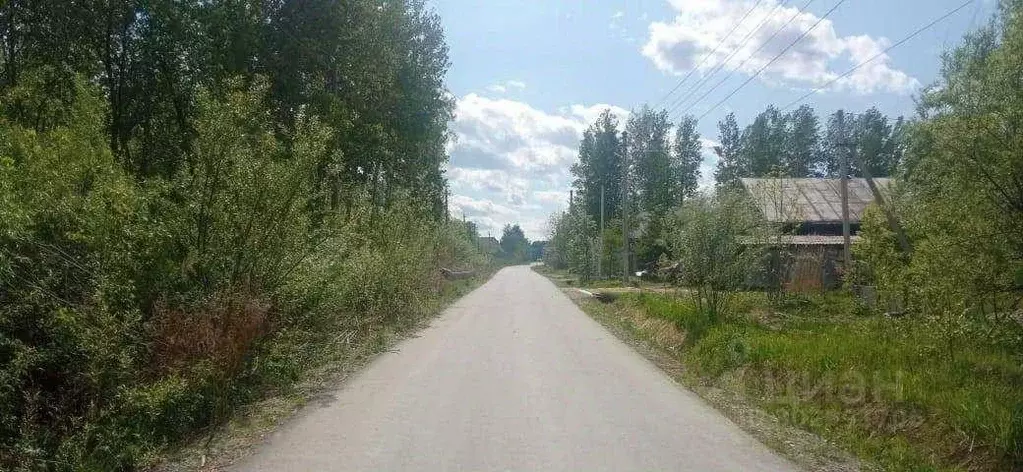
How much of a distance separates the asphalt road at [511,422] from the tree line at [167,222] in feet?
4.20

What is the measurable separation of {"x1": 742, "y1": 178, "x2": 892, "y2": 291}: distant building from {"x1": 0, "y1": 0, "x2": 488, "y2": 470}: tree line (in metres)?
11.1

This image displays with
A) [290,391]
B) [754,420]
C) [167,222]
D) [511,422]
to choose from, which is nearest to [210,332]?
[167,222]

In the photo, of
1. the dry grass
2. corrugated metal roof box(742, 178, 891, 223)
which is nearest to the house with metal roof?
corrugated metal roof box(742, 178, 891, 223)

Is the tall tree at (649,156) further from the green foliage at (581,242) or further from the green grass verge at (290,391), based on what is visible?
the green grass verge at (290,391)

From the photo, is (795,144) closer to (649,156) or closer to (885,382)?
(649,156)

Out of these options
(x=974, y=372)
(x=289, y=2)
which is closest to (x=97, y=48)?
(x=289, y=2)

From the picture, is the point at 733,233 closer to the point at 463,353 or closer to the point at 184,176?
the point at 463,353

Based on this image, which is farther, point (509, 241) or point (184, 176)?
point (509, 241)

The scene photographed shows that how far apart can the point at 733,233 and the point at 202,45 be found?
12.3 m

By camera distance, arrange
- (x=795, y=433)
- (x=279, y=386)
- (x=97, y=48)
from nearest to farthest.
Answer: (x=795, y=433), (x=279, y=386), (x=97, y=48)

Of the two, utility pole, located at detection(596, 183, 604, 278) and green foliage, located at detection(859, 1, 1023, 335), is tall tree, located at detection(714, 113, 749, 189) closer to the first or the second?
utility pole, located at detection(596, 183, 604, 278)

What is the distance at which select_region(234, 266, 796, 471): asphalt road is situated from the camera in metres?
5.93

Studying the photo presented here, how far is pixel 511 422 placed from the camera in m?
7.29

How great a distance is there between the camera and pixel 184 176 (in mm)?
8758
